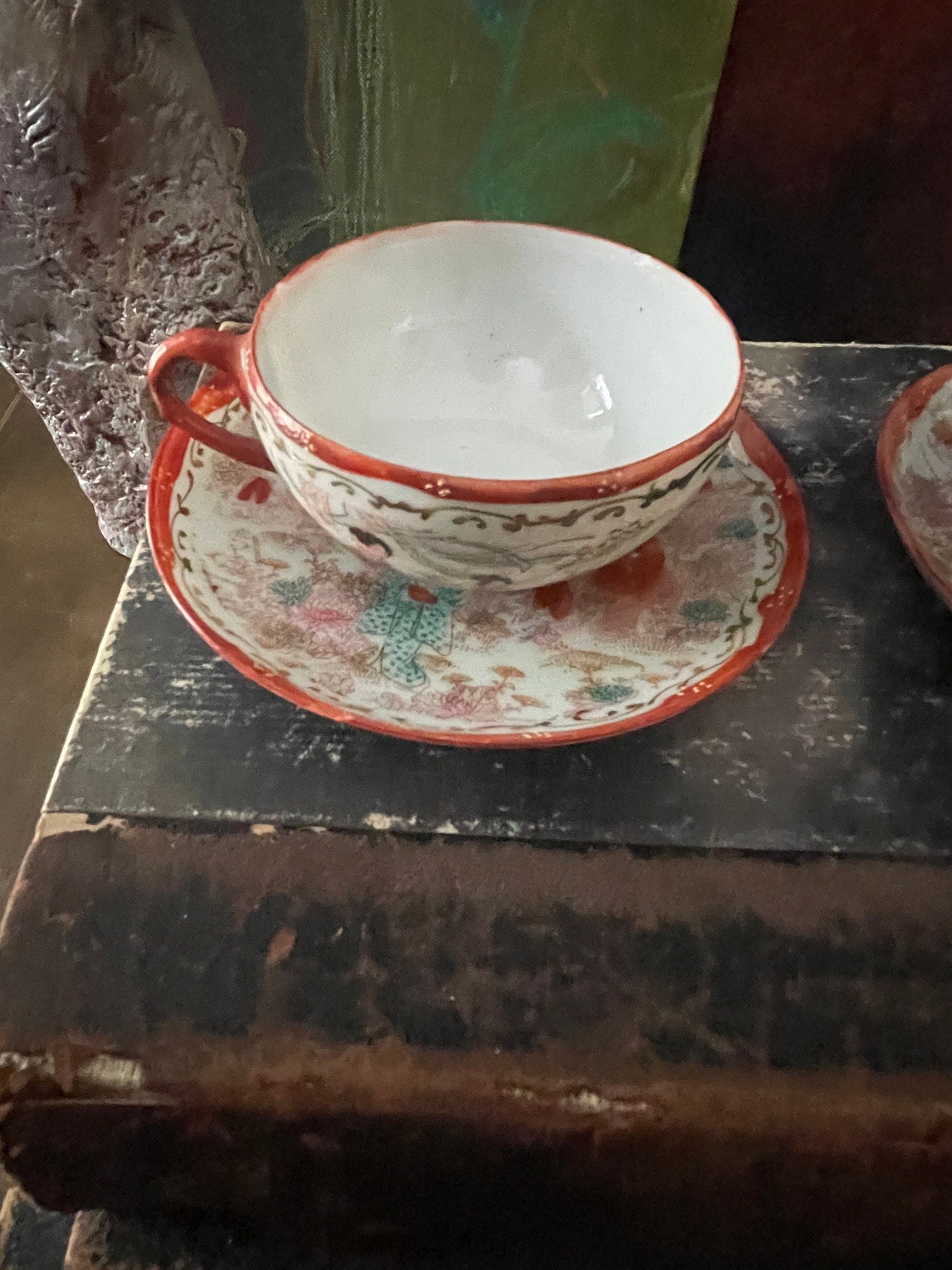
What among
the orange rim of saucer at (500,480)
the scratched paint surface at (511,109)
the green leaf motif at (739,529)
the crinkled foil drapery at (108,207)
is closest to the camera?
the orange rim of saucer at (500,480)

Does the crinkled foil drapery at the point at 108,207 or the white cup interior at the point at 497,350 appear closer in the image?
the white cup interior at the point at 497,350

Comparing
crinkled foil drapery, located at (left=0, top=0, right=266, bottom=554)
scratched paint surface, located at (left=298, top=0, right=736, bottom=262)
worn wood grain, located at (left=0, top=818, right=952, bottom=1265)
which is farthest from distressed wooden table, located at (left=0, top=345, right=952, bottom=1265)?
scratched paint surface, located at (left=298, top=0, right=736, bottom=262)

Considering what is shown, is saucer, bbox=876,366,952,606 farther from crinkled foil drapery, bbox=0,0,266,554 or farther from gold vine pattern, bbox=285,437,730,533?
crinkled foil drapery, bbox=0,0,266,554

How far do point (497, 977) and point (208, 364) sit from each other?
0.24 meters

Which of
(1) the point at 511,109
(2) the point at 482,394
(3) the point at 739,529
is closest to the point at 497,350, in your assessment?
(2) the point at 482,394

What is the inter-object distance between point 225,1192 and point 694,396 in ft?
1.20

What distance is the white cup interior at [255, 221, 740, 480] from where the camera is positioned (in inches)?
16.2

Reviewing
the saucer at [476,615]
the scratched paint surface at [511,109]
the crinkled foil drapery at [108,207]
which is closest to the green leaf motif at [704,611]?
the saucer at [476,615]

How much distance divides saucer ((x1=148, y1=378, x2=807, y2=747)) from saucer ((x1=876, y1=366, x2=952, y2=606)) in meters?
0.04

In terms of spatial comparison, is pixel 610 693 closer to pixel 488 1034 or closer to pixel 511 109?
pixel 488 1034

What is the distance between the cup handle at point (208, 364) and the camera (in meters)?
0.34

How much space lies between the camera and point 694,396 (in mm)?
409

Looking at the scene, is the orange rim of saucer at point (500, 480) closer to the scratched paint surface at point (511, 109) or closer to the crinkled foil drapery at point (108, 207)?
the crinkled foil drapery at point (108, 207)

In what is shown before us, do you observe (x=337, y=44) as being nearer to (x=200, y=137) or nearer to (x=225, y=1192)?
(x=200, y=137)
